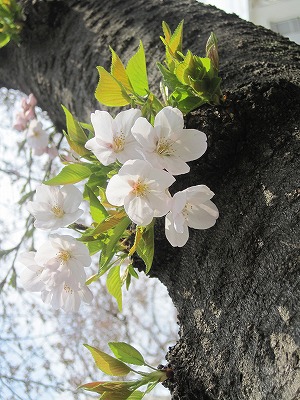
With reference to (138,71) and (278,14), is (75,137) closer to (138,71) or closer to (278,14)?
(138,71)

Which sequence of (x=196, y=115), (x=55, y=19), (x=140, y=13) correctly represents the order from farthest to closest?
(x=55, y=19)
(x=140, y=13)
(x=196, y=115)

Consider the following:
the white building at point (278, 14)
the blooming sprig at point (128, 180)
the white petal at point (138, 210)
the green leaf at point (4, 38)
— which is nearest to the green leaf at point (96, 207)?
the blooming sprig at point (128, 180)

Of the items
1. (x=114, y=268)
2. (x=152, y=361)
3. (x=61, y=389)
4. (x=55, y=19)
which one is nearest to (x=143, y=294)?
(x=152, y=361)

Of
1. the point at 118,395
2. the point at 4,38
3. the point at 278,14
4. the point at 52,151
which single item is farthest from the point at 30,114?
the point at 278,14

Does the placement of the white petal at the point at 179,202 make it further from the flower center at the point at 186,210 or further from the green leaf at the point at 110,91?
the green leaf at the point at 110,91

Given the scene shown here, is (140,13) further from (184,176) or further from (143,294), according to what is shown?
(143,294)

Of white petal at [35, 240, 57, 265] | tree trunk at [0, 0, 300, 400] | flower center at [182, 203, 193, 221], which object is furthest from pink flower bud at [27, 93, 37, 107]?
flower center at [182, 203, 193, 221]
